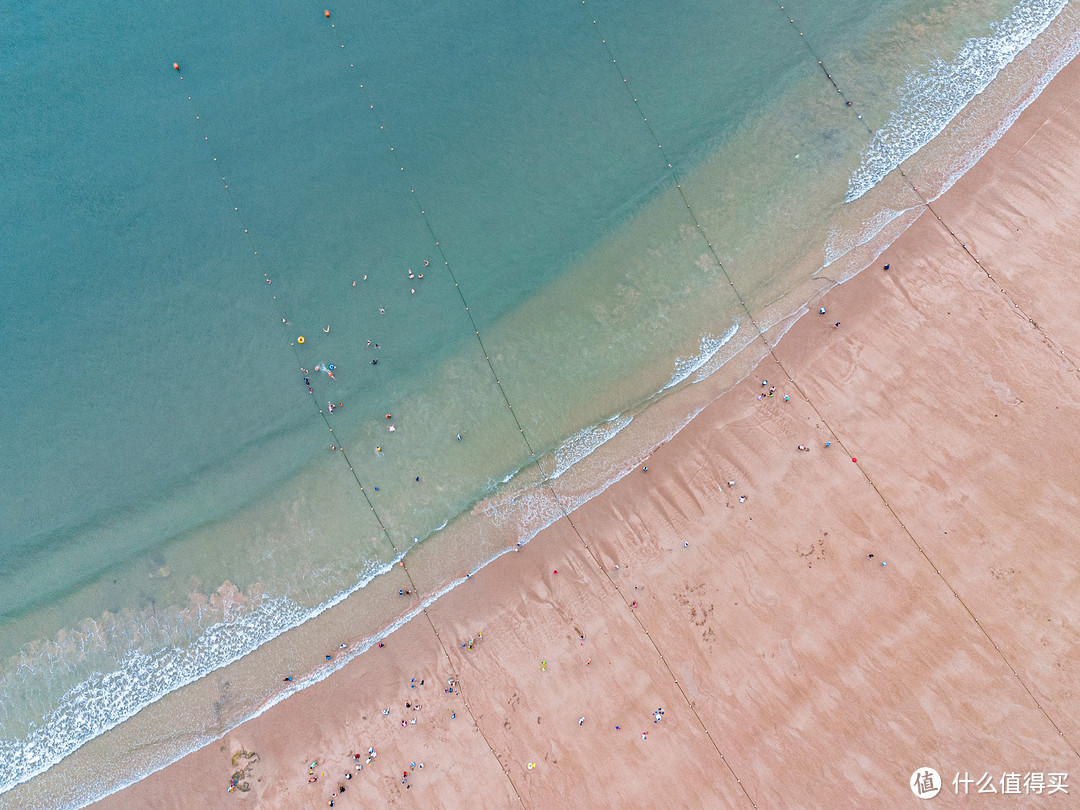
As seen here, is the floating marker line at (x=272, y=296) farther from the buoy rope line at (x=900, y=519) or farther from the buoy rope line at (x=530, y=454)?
the buoy rope line at (x=900, y=519)

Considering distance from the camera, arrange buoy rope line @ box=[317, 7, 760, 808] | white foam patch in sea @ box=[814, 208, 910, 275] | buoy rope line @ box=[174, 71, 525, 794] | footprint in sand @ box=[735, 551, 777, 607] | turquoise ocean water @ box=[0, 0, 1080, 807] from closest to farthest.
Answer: buoy rope line @ box=[317, 7, 760, 808] → buoy rope line @ box=[174, 71, 525, 794] → footprint in sand @ box=[735, 551, 777, 607] → turquoise ocean water @ box=[0, 0, 1080, 807] → white foam patch in sea @ box=[814, 208, 910, 275]

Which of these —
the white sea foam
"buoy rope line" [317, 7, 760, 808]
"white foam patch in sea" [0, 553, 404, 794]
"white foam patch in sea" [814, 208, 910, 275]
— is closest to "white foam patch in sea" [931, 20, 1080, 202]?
"white foam patch in sea" [814, 208, 910, 275]

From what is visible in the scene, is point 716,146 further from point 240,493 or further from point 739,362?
point 240,493

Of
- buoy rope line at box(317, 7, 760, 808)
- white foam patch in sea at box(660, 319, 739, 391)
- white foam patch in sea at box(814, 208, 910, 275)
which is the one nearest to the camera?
buoy rope line at box(317, 7, 760, 808)

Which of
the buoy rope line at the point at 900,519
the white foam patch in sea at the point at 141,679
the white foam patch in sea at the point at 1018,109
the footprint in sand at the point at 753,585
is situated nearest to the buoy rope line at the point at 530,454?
the footprint in sand at the point at 753,585

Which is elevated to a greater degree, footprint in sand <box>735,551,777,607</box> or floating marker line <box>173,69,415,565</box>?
floating marker line <box>173,69,415,565</box>

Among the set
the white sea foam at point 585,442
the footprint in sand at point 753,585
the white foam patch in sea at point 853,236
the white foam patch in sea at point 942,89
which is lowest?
the footprint in sand at point 753,585

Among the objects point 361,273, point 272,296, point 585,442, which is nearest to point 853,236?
point 585,442

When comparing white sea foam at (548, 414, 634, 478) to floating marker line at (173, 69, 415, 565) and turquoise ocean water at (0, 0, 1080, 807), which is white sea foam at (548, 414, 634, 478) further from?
floating marker line at (173, 69, 415, 565)
